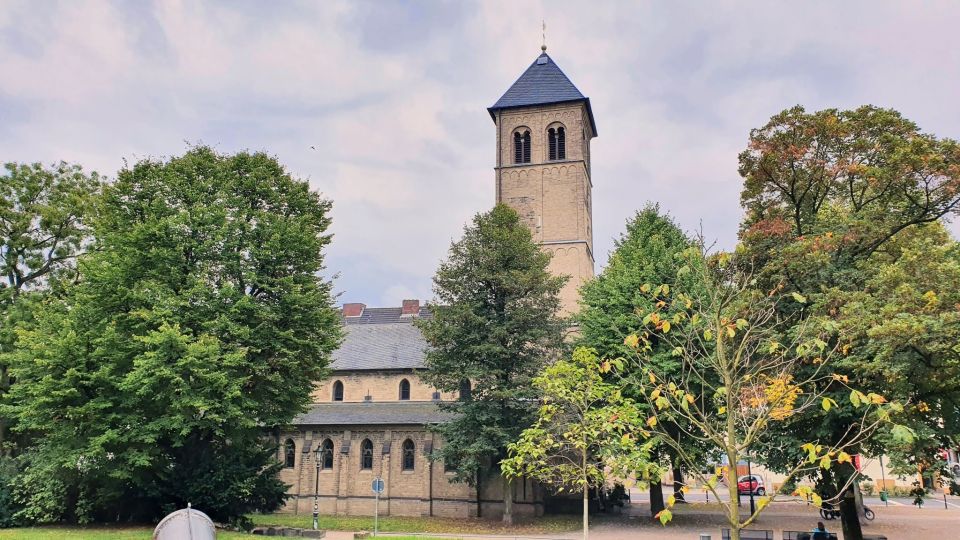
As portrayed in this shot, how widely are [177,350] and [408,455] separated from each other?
1905 cm

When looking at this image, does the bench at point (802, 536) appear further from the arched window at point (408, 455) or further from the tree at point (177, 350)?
the arched window at point (408, 455)

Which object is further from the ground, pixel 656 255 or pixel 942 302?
pixel 656 255

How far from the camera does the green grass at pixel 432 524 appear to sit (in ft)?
102

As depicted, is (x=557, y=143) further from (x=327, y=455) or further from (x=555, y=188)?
(x=327, y=455)

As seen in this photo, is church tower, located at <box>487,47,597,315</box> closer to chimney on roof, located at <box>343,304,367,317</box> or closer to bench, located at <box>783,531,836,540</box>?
chimney on roof, located at <box>343,304,367,317</box>

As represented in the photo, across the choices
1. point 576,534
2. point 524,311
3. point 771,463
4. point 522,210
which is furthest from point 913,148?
point 522,210

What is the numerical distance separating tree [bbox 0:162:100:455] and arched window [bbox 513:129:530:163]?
88.0 ft

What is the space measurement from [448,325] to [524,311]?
12.4 feet

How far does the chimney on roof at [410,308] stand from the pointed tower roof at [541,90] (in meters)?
16.1

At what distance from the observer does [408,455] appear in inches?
1556

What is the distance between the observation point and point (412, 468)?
39219mm

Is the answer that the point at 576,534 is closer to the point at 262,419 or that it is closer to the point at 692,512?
the point at 692,512

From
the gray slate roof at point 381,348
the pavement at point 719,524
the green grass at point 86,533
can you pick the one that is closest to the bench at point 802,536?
the pavement at point 719,524

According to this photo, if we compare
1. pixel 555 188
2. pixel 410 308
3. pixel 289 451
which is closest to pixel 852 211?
pixel 555 188
